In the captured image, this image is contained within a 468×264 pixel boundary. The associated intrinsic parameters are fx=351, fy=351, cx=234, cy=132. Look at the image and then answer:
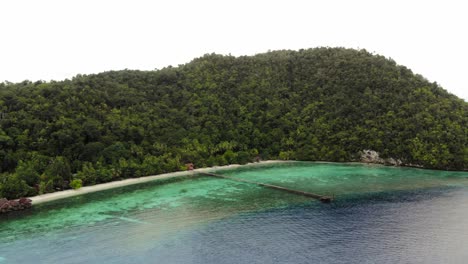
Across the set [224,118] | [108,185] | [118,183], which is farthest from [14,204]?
[224,118]

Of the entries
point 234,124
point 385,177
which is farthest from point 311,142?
point 385,177

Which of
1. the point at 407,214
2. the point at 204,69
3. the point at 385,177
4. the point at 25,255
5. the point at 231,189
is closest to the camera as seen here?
the point at 25,255

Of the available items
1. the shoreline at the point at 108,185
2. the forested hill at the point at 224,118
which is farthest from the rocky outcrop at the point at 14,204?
the forested hill at the point at 224,118

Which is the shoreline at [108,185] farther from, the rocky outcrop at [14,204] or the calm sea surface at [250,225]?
the calm sea surface at [250,225]

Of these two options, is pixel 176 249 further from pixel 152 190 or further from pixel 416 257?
pixel 152 190

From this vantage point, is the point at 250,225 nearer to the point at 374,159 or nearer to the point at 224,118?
the point at 374,159
